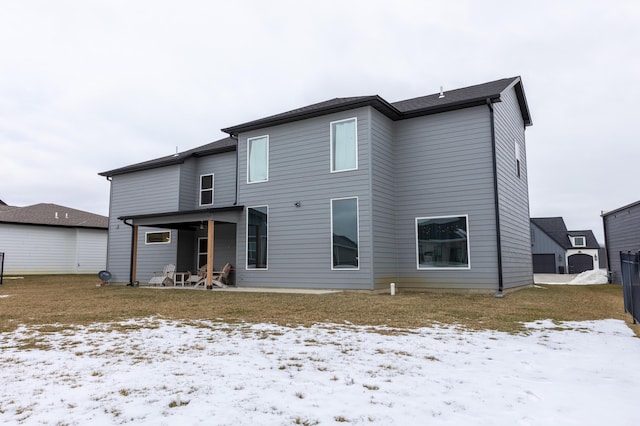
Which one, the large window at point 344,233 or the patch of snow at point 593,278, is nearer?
the large window at point 344,233

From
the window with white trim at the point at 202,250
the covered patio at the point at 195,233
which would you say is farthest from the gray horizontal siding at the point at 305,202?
the window with white trim at the point at 202,250

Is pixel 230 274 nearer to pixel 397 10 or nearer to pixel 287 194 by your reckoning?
pixel 287 194

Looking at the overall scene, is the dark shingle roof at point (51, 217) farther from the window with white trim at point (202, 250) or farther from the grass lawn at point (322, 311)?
the grass lawn at point (322, 311)

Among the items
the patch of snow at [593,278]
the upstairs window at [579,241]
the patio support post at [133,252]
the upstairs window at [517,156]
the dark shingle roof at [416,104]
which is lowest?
the patch of snow at [593,278]

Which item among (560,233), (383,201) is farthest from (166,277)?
(560,233)

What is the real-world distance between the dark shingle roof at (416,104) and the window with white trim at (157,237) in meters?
5.11

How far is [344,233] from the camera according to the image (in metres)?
11.1

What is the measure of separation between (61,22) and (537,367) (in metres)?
15.4

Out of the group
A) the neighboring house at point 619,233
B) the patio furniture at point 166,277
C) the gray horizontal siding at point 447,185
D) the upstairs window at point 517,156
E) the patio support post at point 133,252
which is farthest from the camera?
the neighboring house at point 619,233

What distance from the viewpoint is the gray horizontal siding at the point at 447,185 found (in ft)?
34.9

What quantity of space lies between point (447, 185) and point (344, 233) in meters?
3.12

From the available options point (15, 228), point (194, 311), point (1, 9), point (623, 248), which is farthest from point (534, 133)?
point (15, 228)

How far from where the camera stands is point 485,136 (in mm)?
10750

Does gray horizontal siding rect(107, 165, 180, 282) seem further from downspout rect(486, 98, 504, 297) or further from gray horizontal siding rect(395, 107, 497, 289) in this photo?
downspout rect(486, 98, 504, 297)
